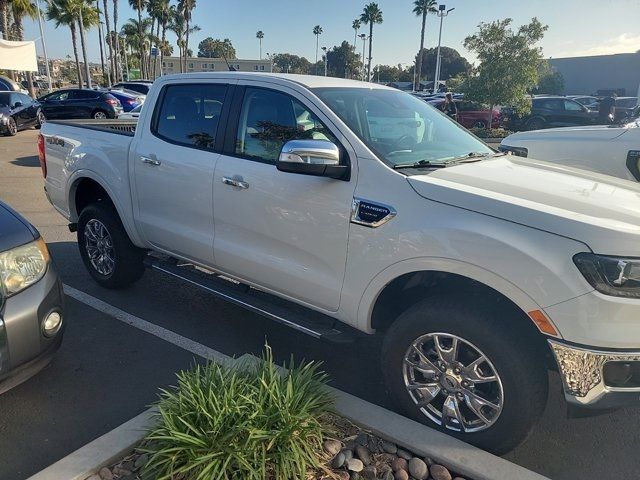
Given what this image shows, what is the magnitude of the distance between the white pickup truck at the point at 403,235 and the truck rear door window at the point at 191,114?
0.05 feet

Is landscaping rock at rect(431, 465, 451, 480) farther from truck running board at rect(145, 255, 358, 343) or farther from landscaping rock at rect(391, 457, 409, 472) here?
truck running board at rect(145, 255, 358, 343)

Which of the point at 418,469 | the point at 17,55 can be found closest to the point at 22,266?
the point at 418,469

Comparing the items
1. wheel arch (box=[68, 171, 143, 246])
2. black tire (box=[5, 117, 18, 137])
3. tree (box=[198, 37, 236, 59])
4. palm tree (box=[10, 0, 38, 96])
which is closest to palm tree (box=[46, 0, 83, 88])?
palm tree (box=[10, 0, 38, 96])

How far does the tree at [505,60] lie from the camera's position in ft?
64.3

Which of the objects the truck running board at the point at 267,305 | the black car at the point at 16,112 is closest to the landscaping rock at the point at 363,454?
the truck running board at the point at 267,305

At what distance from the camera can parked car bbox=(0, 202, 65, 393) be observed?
2.69 metres

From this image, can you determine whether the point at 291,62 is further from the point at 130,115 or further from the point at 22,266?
the point at 22,266

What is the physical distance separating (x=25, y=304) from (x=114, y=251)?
186cm

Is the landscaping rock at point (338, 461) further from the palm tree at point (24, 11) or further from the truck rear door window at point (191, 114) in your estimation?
the palm tree at point (24, 11)

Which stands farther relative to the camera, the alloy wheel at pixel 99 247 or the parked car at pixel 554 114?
the parked car at pixel 554 114

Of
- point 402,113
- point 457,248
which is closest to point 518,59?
point 402,113

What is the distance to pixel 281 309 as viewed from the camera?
342cm

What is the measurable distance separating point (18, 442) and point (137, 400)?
65 cm

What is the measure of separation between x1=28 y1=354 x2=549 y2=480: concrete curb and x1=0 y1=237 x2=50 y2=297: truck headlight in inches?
37.4
